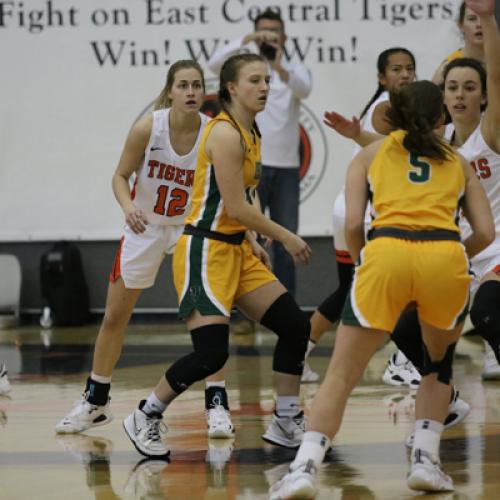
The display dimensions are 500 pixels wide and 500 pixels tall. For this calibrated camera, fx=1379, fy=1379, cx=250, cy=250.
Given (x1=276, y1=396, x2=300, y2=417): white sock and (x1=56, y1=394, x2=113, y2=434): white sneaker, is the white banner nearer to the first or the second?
(x1=56, y1=394, x2=113, y2=434): white sneaker

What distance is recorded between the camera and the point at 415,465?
5375mm

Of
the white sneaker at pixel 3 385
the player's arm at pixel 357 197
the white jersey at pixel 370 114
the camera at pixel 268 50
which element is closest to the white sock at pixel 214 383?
the player's arm at pixel 357 197

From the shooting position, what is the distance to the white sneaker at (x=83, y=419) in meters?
6.87

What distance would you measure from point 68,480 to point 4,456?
65 centimetres

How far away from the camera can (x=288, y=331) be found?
20.7 ft

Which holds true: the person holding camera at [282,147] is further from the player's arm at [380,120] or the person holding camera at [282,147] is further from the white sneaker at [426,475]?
the white sneaker at [426,475]

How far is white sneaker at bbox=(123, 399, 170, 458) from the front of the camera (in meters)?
6.15

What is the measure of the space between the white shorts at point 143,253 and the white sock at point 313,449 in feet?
6.56

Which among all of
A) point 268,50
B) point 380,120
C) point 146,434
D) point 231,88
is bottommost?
point 146,434

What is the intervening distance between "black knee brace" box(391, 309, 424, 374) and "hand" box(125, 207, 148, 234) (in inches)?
50.4

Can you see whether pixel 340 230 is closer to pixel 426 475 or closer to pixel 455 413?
pixel 455 413

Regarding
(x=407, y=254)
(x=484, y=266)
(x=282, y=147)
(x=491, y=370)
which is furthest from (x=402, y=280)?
(x=282, y=147)

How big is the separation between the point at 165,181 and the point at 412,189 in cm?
202

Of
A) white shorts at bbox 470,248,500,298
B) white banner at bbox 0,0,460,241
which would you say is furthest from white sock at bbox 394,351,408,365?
white banner at bbox 0,0,460,241
